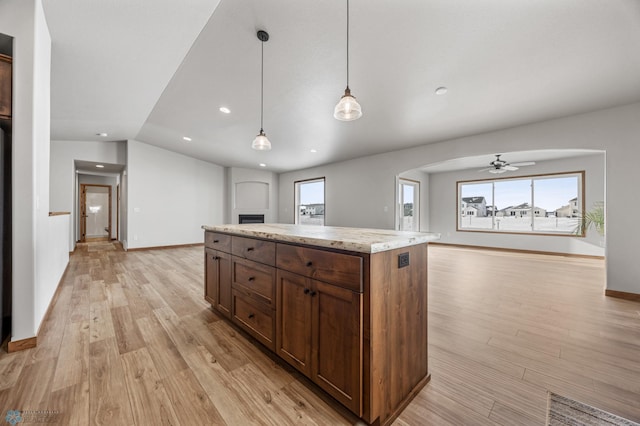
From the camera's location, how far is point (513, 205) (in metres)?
6.88

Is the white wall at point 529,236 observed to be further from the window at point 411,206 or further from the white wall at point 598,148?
the white wall at point 598,148

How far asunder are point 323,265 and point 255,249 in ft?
2.46

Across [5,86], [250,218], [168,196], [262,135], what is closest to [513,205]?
[262,135]

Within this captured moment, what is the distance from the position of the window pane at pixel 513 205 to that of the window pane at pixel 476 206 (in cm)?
20

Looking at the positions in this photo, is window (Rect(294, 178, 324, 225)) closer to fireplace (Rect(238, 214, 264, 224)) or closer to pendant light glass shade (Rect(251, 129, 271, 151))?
fireplace (Rect(238, 214, 264, 224))

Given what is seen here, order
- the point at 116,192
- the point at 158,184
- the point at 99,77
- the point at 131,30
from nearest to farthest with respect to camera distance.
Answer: the point at 131,30 → the point at 99,77 → the point at 158,184 → the point at 116,192

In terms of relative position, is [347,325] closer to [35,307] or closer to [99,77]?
[35,307]

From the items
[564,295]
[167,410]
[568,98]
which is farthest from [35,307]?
[568,98]

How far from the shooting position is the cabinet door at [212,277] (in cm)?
244

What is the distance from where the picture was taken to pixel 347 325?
1177 mm

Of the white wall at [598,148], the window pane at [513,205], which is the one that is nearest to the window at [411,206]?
the white wall at [598,148]

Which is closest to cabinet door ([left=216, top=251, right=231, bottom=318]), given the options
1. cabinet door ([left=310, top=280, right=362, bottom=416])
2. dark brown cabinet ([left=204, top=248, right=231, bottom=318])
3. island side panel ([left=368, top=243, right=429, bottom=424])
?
dark brown cabinet ([left=204, top=248, right=231, bottom=318])

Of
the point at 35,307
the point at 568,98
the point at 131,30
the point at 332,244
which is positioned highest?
the point at 131,30

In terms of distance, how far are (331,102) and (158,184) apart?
18.8 feet
